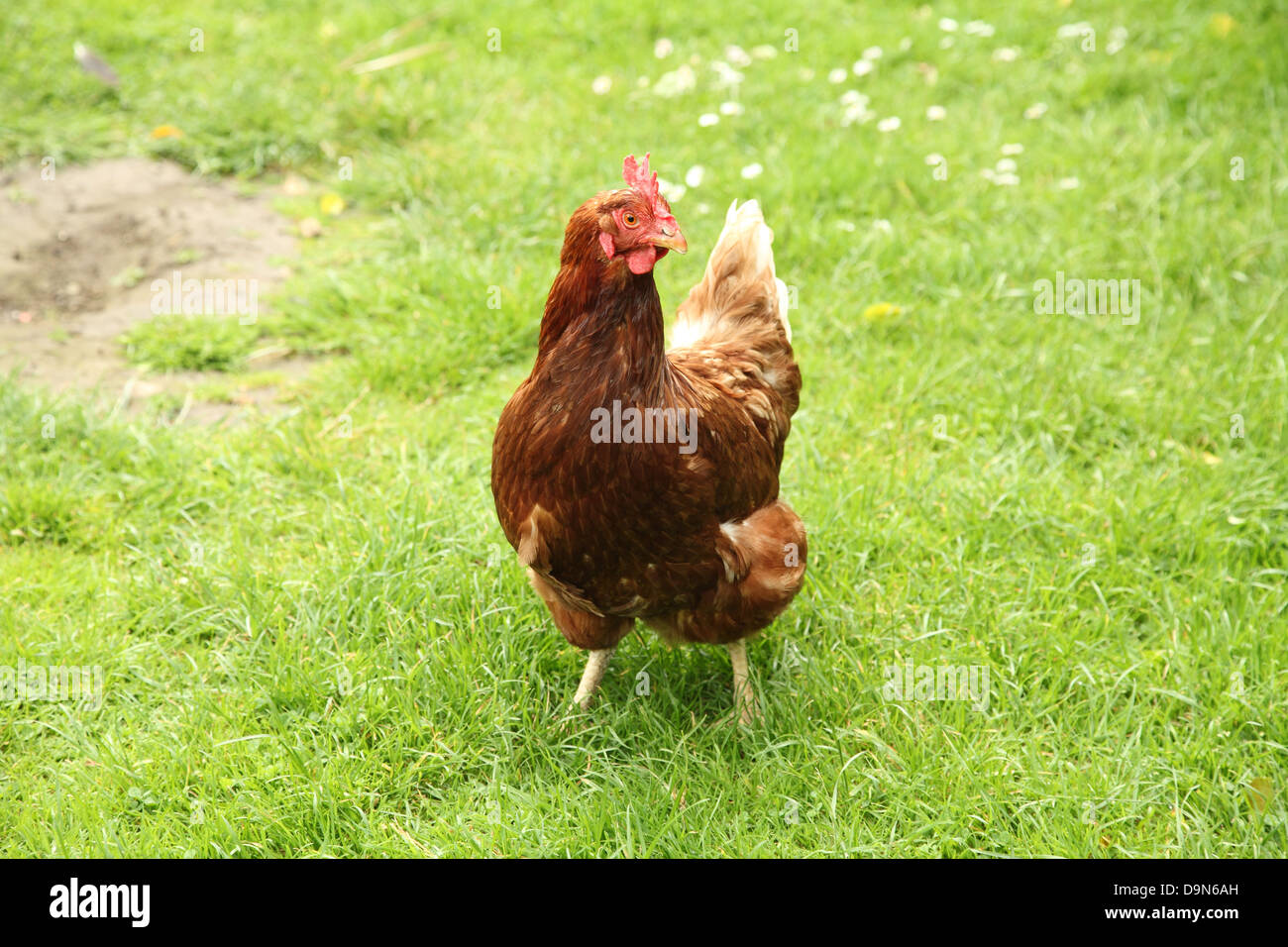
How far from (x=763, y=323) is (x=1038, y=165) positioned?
3.41m

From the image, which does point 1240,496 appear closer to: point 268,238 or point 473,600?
point 473,600

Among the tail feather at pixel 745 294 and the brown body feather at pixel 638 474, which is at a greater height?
the tail feather at pixel 745 294

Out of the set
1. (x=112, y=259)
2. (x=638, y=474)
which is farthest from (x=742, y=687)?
(x=112, y=259)

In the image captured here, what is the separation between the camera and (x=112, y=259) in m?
5.57

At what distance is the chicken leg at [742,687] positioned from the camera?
11.6 feet

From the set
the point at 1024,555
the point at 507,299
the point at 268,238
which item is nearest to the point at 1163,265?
the point at 1024,555

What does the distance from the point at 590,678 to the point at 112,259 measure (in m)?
3.70

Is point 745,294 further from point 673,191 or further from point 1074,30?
point 1074,30
